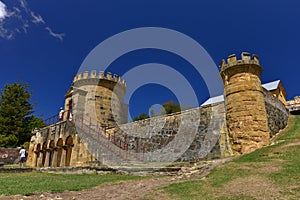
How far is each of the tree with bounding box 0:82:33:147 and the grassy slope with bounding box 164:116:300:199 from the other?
25.3 meters

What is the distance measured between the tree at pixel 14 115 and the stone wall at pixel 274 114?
25666mm

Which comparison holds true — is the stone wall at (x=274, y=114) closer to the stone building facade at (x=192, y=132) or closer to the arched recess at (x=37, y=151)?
the stone building facade at (x=192, y=132)

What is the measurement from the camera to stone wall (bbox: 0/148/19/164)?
22625mm

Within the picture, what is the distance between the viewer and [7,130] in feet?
88.0

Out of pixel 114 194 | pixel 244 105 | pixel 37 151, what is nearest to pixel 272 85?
pixel 244 105

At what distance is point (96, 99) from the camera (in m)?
22.1

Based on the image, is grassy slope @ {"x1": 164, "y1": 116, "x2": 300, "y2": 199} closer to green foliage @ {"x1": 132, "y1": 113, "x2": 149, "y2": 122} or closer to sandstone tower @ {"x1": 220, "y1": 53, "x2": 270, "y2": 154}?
sandstone tower @ {"x1": 220, "y1": 53, "x2": 270, "y2": 154}

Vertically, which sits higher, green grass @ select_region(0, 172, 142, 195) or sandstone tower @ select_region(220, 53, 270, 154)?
sandstone tower @ select_region(220, 53, 270, 154)

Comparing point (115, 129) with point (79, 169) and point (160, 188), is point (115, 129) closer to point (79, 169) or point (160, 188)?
point (79, 169)

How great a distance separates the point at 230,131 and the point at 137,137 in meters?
7.16

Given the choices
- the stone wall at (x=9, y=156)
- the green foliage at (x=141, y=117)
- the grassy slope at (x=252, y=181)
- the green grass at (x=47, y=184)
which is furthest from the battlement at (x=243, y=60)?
the green foliage at (x=141, y=117)

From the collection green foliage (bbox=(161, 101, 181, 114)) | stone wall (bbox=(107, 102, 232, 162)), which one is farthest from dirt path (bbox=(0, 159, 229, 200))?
green foliage (bbox=(161, 101, 181, 114))

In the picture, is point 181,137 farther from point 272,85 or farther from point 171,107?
point 171,107

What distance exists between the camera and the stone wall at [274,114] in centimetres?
1345
